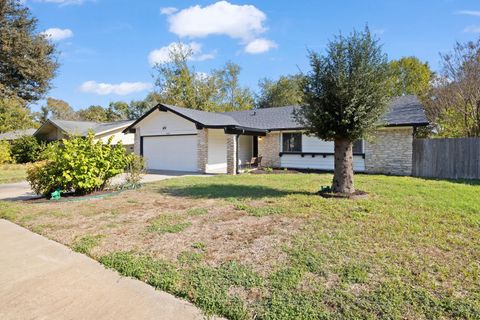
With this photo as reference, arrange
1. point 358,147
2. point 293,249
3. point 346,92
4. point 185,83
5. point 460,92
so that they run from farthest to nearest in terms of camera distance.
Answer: point 185,83
point 460,92
point 358,147
point 346,92
point 293,249

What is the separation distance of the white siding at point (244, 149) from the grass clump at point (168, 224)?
13.4 m

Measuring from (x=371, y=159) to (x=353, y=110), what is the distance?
26.1 feet

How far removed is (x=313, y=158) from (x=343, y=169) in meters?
8.05

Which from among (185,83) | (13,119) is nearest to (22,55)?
(185,83)

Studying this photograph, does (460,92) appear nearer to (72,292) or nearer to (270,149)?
(270,149)

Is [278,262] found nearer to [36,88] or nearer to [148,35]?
[148,35]

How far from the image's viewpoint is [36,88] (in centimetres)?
2067

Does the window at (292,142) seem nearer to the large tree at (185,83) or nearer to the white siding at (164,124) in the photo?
the white siding at (164,124)

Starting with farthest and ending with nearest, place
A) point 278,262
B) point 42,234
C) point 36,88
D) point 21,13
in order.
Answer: point 36,88
point 21,13
point 42,234
point 278,262

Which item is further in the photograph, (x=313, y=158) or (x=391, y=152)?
(x=313, y=158)

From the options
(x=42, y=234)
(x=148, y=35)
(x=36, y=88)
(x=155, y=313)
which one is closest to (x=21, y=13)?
(x=36, y=88)

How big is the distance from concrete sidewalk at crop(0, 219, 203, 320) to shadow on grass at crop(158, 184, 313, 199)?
4.70m

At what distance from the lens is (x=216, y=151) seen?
1694 cm

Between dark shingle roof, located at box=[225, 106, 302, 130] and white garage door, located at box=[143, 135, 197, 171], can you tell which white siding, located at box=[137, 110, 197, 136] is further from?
dark shingle roof, located at box=[225, 106, 302, 130]
